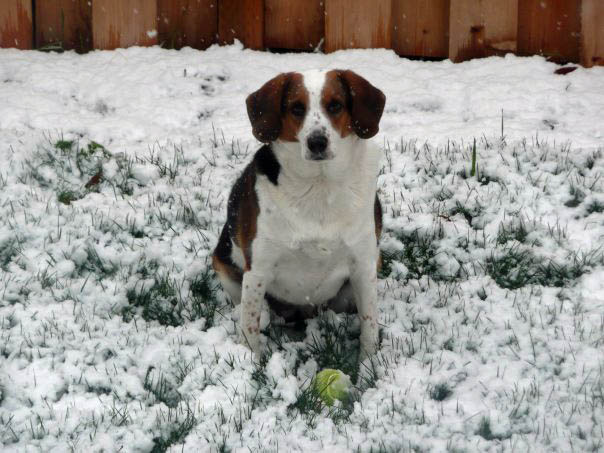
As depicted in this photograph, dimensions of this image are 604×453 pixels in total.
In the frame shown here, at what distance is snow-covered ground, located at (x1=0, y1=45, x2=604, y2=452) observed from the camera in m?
3.63

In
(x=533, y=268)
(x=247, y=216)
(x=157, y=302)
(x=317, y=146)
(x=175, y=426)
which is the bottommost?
(x=175, y=426)

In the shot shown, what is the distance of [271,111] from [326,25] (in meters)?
3.39

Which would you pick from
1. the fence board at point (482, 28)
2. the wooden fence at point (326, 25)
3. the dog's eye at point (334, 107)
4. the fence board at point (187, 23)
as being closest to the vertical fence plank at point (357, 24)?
the wooden fence at point (326, 25)

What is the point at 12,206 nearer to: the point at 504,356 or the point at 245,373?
the point at 245,373

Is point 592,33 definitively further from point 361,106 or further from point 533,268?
point 361,106

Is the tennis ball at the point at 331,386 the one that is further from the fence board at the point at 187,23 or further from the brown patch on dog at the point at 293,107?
the fence board at the point at 187,23

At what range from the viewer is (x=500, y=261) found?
4992mm

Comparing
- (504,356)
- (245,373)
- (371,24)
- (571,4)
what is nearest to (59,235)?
(245,373)

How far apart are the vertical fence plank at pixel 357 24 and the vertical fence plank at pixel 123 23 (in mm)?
1486

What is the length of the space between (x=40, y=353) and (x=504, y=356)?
2.18 metres

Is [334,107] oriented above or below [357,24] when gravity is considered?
below

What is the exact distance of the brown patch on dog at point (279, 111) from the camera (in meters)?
4.04

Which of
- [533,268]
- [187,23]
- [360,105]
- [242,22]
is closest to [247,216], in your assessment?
[360,105]

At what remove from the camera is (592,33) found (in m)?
6.95
